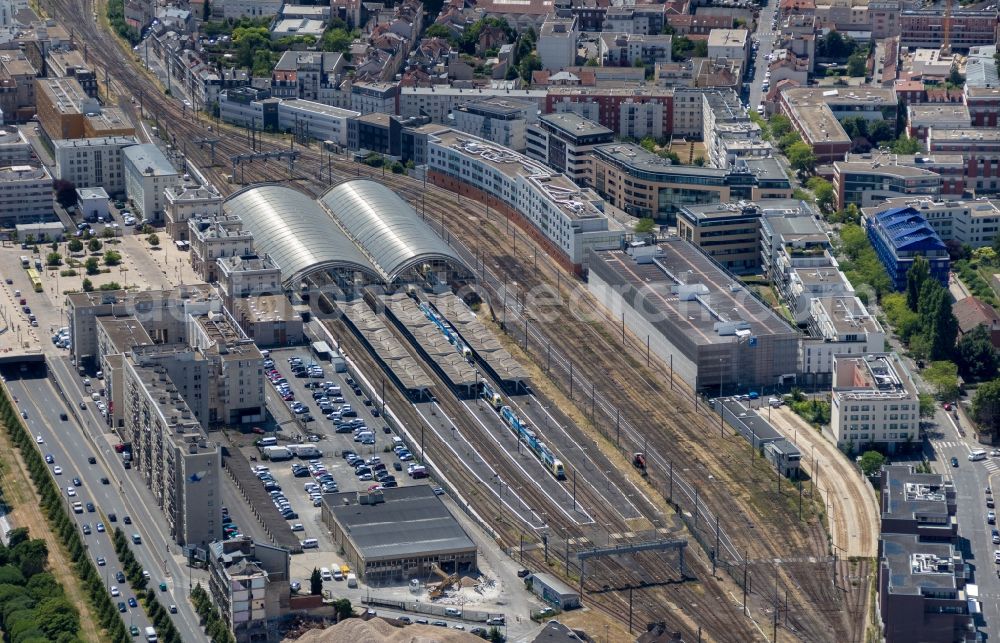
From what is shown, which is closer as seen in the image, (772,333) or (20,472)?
(20,472)

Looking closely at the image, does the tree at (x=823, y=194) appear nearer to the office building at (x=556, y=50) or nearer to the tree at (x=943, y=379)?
the tree at (x=943, y=379)

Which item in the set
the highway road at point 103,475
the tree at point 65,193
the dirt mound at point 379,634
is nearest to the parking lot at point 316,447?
the highway road at point 103,475

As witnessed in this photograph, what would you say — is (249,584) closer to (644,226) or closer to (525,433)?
(525,433)

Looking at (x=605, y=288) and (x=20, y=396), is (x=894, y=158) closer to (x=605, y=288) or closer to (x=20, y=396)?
(x=605, y=288)

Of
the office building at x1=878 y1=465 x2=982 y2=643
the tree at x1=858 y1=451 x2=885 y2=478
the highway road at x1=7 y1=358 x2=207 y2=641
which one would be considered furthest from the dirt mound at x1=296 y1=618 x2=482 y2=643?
the tree at x1=858 y1=451 x2=885 y2=478

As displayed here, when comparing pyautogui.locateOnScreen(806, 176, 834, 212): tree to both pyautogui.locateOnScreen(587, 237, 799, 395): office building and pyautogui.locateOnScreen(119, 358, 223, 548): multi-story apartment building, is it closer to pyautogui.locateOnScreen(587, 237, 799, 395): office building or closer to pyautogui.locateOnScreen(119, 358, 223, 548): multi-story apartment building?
pyautogui.locateOnScreen(587, 237, 799, 395): office building

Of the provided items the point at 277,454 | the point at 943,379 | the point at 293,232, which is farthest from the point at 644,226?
the point at 277,454

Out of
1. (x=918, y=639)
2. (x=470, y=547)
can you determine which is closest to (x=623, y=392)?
(x=470, y=547)
